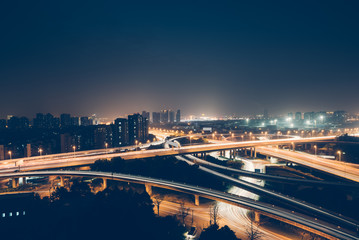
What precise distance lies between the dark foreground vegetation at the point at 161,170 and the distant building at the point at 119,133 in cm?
2684

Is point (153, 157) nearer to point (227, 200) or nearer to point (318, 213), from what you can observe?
point (227, 200)

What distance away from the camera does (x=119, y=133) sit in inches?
2188

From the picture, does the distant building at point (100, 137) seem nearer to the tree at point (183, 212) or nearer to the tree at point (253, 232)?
the tree at point (183, 212)

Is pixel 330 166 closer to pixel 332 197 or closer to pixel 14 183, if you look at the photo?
pixel 332 197

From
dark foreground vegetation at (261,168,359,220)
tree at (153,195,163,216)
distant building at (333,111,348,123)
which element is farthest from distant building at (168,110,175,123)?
dark foreground vegetation at (261,168,359,220)

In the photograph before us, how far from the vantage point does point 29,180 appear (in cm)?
2969

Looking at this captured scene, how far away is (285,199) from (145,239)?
1156 cm

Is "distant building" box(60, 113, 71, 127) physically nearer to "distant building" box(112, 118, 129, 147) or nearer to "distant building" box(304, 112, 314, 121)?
"distant building" box(112, 118, 129, 147)

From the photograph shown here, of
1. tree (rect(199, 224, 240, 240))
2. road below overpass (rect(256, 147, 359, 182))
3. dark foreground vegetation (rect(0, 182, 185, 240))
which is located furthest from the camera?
road below overpass (rect(256, 147, 359, 182))

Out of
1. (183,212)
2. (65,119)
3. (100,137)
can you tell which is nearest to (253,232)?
(183,212)

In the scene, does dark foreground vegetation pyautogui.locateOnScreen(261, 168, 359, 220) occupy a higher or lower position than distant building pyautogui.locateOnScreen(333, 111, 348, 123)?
lower

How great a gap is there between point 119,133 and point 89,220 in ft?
136

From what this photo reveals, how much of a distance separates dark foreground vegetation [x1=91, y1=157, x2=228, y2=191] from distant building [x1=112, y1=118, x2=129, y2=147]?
26.8 m

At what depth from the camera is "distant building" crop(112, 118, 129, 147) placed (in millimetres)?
55031
